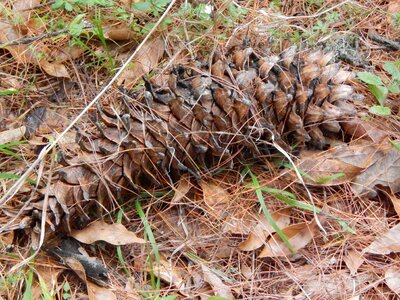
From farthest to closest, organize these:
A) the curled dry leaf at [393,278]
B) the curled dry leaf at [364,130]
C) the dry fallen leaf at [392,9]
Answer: the dry fallen leaf at [392,9] < the curled dry leaf at [364,130] < the curled dry leaf at [393,278]

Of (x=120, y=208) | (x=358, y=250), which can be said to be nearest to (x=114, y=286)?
(x=120, y=208)

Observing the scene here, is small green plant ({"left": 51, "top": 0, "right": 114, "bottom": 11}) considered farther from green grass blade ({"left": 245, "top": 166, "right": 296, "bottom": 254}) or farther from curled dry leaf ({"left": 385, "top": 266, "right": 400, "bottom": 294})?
curled dry leaf ({"left": 385, "top": 266, "right": 400, "bottom": 294})

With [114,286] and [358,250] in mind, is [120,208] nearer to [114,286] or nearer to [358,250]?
[114,286]

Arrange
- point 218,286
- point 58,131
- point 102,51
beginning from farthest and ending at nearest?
point 102,51
point 58,131
point 218,286

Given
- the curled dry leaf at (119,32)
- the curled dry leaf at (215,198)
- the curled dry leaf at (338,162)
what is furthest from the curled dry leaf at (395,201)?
the curled dry leaf at (119,32)

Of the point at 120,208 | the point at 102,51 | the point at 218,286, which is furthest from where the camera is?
the point at 102,51

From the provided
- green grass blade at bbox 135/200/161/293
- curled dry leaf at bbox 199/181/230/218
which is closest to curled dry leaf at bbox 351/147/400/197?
curled dry leaf at bbox 199/181/230/218

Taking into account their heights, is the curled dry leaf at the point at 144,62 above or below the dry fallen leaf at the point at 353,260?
above

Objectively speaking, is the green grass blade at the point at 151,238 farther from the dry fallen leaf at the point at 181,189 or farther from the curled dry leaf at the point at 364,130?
the curled dry leaf at the point at 364,130
